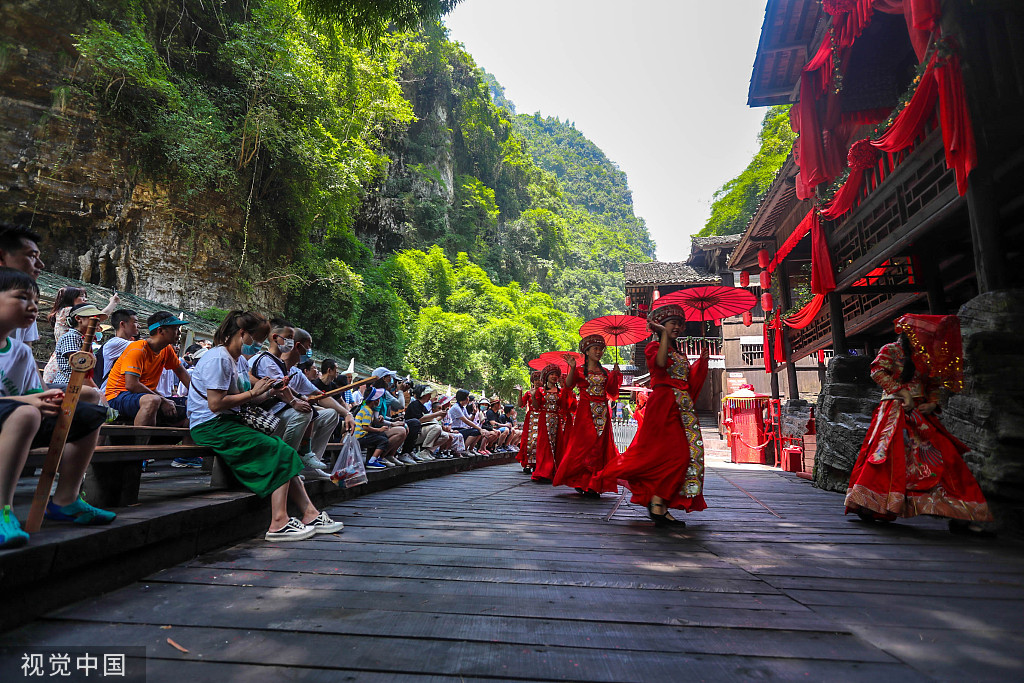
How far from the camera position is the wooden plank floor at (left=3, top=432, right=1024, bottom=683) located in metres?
1.58

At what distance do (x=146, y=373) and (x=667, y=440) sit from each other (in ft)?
14.8

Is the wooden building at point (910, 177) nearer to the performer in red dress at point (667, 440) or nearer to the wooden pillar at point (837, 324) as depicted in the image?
the wooden pillar at point (837, 324)

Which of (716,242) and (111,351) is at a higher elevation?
(716,242)

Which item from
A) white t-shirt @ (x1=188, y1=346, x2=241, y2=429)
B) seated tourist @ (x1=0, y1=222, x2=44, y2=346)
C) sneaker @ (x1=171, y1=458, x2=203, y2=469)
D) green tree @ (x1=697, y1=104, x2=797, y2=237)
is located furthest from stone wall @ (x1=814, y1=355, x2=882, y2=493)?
green tree @ (x1=697, y1=104, x2=797, y2=237)

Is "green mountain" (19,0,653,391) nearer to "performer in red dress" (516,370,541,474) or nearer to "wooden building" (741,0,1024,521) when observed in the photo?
"wooden building" (741,0,1024,521)

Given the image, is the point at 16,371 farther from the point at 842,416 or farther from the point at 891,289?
the point at 891,289

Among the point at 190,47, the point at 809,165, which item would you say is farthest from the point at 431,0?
the point at 190,47

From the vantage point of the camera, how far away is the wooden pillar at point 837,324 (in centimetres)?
847

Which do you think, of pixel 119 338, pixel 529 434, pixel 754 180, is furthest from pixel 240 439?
pixel 754 180

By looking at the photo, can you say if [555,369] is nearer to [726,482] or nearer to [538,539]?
[726,482]

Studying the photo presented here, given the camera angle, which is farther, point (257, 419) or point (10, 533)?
point (257, 419)

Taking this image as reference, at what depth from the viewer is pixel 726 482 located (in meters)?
7.89

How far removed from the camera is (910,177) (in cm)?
645

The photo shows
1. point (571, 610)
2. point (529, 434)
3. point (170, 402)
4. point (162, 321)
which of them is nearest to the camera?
point (571, 610)
